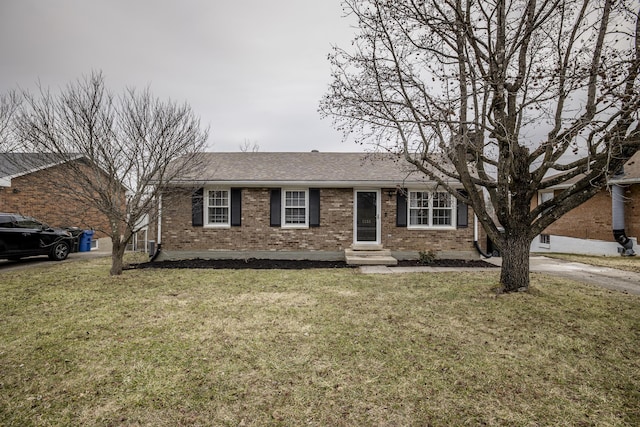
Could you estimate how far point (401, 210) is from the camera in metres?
11.0

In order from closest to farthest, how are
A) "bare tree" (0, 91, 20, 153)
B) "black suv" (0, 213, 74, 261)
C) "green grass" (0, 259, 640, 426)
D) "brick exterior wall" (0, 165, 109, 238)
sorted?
"green grass" (0, 259, 640, 426) → "black suv" (0, 213, 74, 261) → "bare tree" (0, 91, 20, 153) → "brick exterior wall" (0, 165, 109, 238)

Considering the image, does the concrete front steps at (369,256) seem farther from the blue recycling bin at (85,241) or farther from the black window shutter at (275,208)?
the blue recycling bin at (85,241)

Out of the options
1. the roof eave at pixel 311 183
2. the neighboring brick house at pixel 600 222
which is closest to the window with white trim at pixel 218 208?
the roof eave at pixel 311 183

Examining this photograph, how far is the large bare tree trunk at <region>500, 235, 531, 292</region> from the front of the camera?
19.4ft

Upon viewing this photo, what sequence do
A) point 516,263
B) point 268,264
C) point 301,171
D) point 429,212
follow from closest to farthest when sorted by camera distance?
point 516,263
point 268,264
point 429,212
point 301,171

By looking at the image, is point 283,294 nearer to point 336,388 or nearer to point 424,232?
point 336,388

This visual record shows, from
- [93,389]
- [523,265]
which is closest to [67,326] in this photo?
[93,389]

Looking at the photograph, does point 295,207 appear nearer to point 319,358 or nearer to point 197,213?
point 197,213

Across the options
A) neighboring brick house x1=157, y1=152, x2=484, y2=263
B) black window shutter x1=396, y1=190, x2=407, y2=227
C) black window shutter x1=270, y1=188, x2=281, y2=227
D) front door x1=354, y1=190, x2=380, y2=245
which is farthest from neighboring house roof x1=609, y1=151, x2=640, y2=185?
black window shutter x1=270, y1=188, x2=281, y2=227

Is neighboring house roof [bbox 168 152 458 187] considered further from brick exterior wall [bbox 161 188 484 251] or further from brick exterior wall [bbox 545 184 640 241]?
brick exterior wall [bbox 545 184 640 241]

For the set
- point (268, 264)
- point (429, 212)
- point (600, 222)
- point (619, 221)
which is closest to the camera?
point (268, 264)

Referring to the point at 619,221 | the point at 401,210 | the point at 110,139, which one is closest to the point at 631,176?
the point at 619,221

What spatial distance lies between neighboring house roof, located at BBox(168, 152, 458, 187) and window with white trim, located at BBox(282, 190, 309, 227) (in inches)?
23.6

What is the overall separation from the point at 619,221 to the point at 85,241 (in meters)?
22.6
